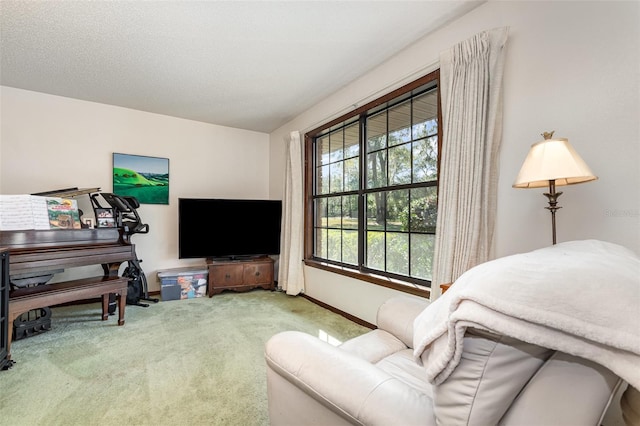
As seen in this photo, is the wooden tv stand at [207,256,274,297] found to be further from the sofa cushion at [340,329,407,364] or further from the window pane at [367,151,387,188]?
the sofa cushion at [340,329,407,364]

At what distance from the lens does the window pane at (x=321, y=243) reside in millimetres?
3658

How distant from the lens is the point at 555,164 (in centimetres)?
123

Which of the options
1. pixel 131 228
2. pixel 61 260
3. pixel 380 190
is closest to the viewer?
pixel 61 260

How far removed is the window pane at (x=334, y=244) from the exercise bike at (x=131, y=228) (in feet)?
7.26

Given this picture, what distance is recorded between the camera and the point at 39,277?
9.12ft

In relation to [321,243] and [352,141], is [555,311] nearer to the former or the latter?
Answer: [352,141]

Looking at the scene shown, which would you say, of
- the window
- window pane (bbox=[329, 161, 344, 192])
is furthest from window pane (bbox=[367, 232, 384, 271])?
window pane (bbox=[329, 161, 344, 192])

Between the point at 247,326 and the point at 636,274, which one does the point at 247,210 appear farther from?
the point at 636,274

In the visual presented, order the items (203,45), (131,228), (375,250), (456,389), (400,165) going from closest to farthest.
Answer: (456,389) < (203,45) < (400,165) < (375,250) < (131,228)

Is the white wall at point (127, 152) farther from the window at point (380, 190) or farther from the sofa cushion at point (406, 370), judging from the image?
the sofa cushion at point (406, 370)

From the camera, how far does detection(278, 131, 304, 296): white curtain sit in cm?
378

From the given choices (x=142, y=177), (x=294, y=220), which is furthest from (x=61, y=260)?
(x=294, y=220)

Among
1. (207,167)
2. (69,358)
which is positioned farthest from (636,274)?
(207,167)

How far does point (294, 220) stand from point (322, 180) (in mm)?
656
